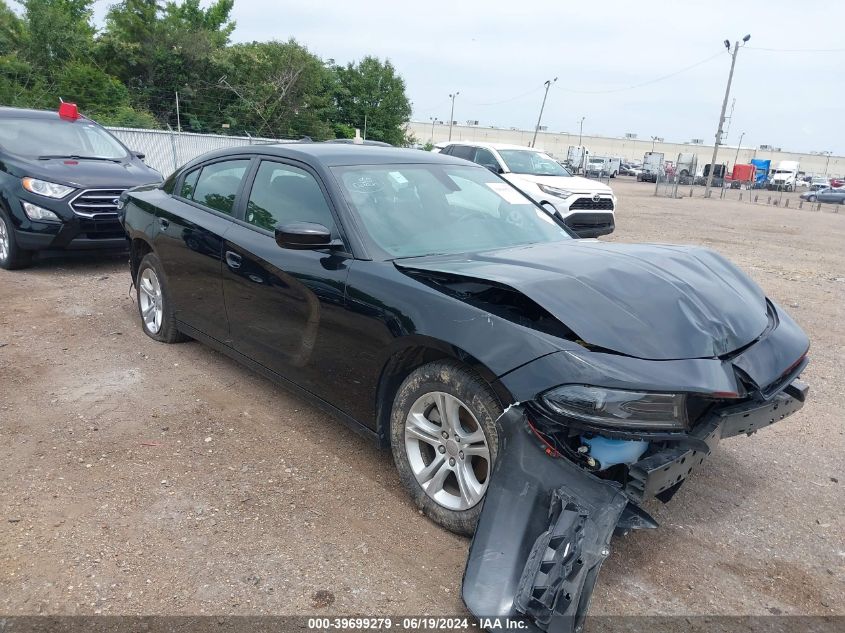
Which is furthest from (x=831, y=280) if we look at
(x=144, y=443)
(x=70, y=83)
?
(x=70, y=83)

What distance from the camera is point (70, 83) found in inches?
909

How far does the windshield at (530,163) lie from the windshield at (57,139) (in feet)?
24.7

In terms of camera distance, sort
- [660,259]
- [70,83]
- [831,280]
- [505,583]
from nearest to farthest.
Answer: [505,583] < [660,259] < [831,280] < [70,83]

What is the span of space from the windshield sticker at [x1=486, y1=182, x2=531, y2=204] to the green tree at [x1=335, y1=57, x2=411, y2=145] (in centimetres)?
3049

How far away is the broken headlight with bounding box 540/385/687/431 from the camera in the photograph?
7.79 ft

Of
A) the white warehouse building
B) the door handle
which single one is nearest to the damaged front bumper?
the door handle

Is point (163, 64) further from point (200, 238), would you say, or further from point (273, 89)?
point (200, 238)

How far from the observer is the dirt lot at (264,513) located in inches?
102

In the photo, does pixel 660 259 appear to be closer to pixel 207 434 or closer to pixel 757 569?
pixel 757 569

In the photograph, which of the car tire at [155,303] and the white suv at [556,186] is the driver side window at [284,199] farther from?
the white suv at [556,186]

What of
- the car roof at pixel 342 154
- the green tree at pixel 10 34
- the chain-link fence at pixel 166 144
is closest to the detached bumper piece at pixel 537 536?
the car roof at pixel 342 154

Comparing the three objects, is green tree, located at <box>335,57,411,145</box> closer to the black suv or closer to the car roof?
the black suv

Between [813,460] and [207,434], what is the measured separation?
11.6 feet

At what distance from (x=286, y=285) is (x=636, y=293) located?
6.08 ft
